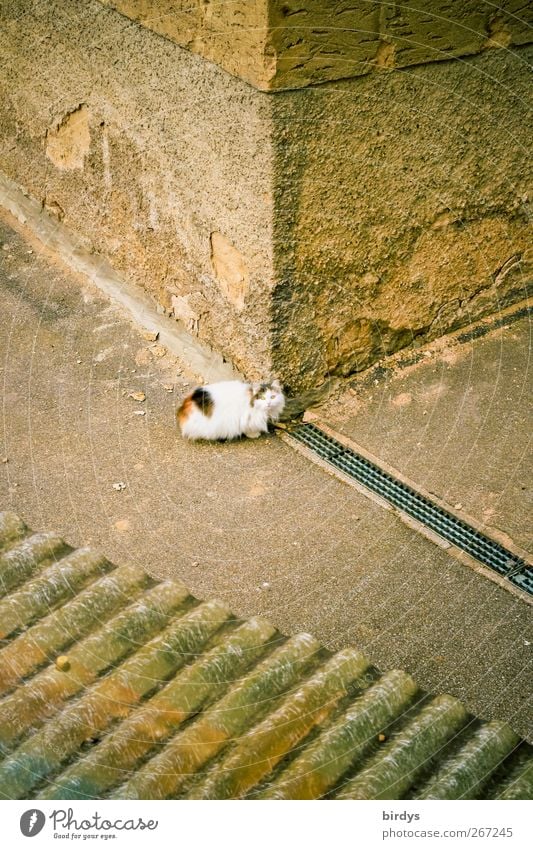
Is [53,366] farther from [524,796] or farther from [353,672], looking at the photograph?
[524,796]

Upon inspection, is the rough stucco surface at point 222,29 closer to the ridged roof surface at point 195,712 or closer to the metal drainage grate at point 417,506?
the metal drainage grate at point 417,506

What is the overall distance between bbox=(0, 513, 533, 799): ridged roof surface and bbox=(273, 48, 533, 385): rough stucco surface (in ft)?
9.61

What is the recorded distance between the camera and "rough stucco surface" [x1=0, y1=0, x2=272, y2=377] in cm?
549

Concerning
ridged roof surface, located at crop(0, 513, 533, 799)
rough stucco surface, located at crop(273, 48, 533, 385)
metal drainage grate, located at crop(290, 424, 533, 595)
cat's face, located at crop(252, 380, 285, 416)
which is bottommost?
ridged roof surface, located at crop(0, 513, 533, 799)

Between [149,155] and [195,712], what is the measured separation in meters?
4.24

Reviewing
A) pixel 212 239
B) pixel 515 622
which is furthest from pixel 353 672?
pixel 212 239

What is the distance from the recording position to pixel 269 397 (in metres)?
5.71

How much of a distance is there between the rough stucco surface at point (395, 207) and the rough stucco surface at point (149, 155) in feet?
0.69

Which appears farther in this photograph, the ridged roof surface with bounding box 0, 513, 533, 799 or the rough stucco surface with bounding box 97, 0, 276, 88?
the rough stucco surface with bounding box 97, 0, 276, 88

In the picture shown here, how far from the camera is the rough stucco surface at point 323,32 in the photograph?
496cm

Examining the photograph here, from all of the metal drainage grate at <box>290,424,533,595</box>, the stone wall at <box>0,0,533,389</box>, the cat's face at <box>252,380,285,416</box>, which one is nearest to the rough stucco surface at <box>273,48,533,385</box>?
the stone wall at <box>0,0,533,389</box>

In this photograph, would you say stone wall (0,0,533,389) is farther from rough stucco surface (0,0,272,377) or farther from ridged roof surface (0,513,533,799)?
ridged roof surface (0,513,533,799)

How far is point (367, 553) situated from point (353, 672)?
2.24 meters

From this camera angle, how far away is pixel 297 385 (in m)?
6.05
